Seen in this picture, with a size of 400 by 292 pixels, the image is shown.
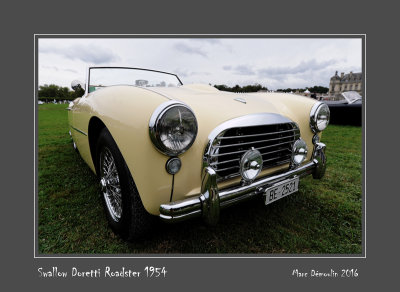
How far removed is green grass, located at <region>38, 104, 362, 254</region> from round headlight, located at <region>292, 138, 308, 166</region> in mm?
629

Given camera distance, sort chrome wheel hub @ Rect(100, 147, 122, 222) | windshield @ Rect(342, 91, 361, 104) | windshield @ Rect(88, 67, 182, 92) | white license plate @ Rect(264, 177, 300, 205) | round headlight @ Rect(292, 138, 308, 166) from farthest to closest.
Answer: windshield @ Rect(342, 91, 361, 104), windshield @ Rect(88, 67, 182, 92), round headlight @ Rect(292, 138, 308, 166), chrome wheel hub @ Rect(100, 147, 122, 222), white license plate @ Rect(264, 177, 300, 205)

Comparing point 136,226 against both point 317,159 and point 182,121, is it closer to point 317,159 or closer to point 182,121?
point 182,121

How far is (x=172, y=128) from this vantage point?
1.34 metres

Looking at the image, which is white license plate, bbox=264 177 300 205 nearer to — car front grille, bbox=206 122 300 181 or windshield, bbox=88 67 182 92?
car front grille, bbox=206 122 300 181

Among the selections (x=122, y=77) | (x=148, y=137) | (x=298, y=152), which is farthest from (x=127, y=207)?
(x=122, y=77)

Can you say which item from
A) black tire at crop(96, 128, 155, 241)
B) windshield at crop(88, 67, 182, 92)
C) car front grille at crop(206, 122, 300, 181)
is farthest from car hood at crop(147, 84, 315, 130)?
windshield at crop(88, 67, 182, 92)

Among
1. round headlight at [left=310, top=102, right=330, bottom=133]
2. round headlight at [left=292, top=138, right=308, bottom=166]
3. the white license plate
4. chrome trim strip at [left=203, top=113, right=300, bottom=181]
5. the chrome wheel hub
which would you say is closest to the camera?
chrome trim strip at [left=203, top=113, right=300, bottom=181]

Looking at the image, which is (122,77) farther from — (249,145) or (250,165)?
(250,165)

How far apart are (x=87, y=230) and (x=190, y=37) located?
2.00 m

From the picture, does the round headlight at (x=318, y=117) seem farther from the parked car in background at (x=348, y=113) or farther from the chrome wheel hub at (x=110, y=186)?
the parked car in background at (x=348, y=113)

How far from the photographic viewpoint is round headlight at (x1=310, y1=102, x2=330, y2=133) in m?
2.29

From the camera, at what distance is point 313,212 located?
7.66ft

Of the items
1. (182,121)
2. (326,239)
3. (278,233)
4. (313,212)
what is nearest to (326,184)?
(313,212)

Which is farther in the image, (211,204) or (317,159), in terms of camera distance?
(317,159)
